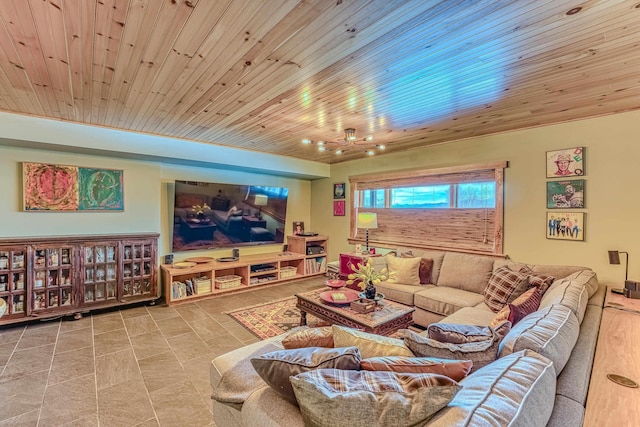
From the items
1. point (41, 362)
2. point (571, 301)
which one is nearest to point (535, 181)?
point (571, 301)

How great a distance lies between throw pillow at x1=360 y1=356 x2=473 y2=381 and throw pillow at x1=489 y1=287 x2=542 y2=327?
106 cm

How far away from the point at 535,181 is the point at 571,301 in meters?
1.99

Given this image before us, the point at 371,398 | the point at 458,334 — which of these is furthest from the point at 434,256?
the point at 371,398

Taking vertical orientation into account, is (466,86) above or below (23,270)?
above

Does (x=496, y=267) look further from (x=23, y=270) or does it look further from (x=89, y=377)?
(x=23, y=270)

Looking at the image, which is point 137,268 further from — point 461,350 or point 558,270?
point 558,270

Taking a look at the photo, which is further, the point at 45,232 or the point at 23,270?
the point at 45,232

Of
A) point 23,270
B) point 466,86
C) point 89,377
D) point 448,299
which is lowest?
point 89,377

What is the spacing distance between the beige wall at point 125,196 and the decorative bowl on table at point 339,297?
8.94 ft

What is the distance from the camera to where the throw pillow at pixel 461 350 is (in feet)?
4.15

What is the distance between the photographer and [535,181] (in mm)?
3281

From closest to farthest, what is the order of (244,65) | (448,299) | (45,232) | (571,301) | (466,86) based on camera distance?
(571,301) → (244,65) → (466,86) → (448,299) → (45,232)

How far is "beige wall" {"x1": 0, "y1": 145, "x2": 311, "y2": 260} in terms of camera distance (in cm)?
335

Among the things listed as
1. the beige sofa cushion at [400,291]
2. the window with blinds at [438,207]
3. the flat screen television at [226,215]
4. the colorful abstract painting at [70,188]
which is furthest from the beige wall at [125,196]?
the beige sofa cushion at [400,291]
